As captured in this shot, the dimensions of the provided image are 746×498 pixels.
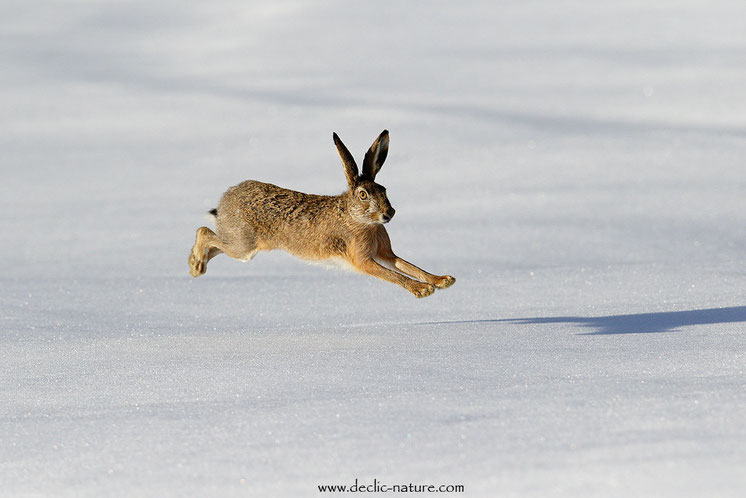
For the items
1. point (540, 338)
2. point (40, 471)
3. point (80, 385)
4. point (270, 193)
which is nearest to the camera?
point (40, 471)

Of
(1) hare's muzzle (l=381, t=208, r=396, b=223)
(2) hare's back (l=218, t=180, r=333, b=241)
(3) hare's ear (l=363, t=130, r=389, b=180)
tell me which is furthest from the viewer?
(2) hare's back (l=218, t=180, r=333, b=241)

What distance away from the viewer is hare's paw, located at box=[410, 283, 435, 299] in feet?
22.7

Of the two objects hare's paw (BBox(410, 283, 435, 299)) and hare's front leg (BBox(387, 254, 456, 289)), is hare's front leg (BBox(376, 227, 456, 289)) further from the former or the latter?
hare's paw (BBox(410, 283, 435, 299))

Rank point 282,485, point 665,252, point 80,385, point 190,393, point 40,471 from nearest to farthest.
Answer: point 282,485 → point 40,471 → point 190,393 → point 80,385 → point 665,252

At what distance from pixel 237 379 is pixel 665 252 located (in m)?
6.57

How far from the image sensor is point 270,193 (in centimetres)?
792

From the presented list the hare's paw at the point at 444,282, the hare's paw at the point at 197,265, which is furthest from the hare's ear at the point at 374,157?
the hare's paw at the point at 197,265

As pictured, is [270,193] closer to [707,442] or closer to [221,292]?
[221,292]

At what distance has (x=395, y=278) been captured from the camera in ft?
23.6

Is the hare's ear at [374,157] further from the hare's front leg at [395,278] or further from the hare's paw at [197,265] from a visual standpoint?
the hare's paw at [197,265]

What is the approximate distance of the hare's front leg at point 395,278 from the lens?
696 cm

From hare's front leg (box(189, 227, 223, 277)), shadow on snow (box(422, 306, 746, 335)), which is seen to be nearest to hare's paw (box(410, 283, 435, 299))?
shadow on snow (box(422, 306, 746, 335))

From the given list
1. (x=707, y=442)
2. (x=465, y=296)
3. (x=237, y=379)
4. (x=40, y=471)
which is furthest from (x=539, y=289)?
(x=40, y=471)

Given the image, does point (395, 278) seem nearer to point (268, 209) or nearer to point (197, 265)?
point (268, 209)
